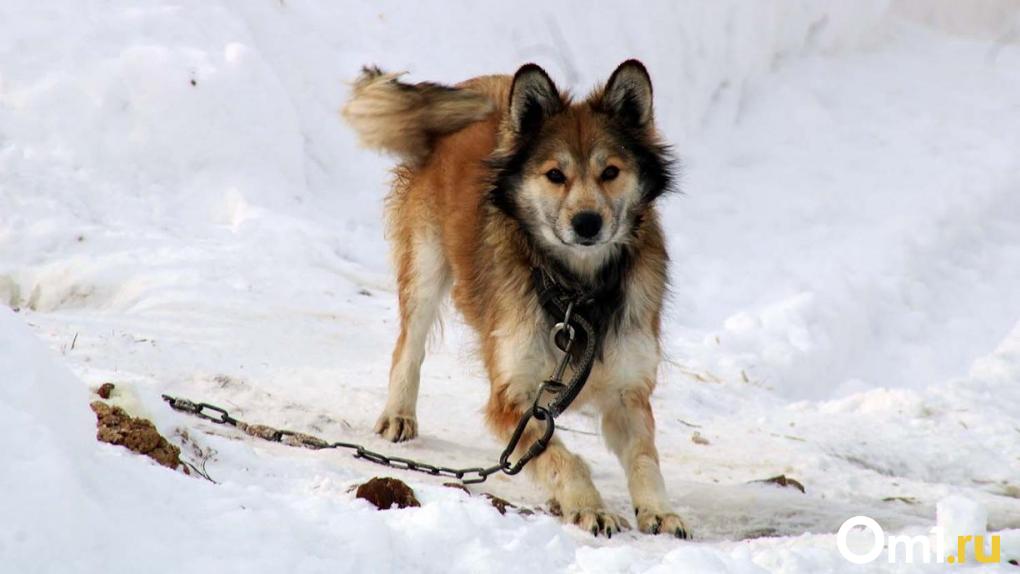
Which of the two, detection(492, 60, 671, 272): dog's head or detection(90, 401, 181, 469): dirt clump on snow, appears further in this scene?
detection(492, 60, 671, 272): dog's head

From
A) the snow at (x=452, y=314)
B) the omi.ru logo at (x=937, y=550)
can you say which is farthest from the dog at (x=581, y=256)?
the omi.ru logo at (x=937, y=550)

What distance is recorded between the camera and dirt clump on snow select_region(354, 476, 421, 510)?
3.04 metres

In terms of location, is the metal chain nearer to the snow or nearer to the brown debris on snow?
the snow

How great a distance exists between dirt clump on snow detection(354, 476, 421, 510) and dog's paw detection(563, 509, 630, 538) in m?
0.73

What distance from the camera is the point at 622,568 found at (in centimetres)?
258

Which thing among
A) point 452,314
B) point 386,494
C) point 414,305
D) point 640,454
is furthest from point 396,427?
point 386,494

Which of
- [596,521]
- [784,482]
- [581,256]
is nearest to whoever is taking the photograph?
[596,521]

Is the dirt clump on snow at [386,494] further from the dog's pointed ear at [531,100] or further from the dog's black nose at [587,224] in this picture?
the dog's pointed ear at [531,100]

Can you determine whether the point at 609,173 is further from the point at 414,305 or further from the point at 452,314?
the point at 452,314

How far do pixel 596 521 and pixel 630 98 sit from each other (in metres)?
1.49

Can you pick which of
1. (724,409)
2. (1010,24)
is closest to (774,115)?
(1010,24)

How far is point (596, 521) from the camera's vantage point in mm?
3641

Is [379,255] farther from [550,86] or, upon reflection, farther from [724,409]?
[550,86]

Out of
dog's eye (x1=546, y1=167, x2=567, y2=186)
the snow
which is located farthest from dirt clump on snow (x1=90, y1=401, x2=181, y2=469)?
dog's eye (x1=546, y1=167, x2=567, y2=186)
